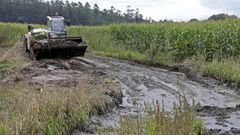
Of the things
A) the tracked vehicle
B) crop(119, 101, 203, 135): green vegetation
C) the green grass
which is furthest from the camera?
the tracked vehicle

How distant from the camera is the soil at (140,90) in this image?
9.05 m

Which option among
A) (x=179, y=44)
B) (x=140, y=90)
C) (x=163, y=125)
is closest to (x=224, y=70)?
(x=140, y=90)

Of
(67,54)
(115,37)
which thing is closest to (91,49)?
(115,37)

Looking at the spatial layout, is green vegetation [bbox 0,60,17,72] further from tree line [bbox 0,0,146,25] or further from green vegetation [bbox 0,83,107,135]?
tree line [bbox 0,0,146,25]

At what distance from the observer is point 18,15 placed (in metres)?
60.3

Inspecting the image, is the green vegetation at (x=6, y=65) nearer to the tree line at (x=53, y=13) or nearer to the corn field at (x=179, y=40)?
the corn field at (x=179, y=40)

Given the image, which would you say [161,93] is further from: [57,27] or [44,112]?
[57,27]

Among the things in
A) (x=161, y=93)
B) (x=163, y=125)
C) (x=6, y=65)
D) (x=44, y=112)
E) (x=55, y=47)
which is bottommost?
(x=161, y=93)

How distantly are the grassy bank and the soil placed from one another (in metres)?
1.44

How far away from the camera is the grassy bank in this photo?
55.5 ft

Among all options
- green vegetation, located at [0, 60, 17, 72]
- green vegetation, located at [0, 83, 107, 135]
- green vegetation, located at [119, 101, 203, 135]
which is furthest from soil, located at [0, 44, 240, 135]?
green vegetation, located at [119, 101, 203, 135]

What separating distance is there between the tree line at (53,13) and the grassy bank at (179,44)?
26707mm

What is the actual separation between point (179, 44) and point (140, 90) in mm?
7727

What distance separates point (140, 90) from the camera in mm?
13133
